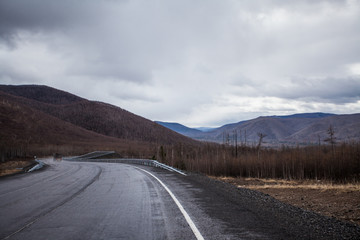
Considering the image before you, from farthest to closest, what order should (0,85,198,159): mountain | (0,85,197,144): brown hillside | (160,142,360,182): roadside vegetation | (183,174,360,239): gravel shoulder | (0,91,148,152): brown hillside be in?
(0,85,197,144): brown hillside
(0,85,198,159): mountain
(0,91,148,152): brown hillside
(160,142,360,182): roadside vegetation
(183,174,360,239): gravel shoulder

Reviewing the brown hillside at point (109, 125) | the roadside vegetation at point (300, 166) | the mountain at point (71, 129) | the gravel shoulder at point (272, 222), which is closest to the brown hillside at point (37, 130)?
the mountain at point (71, 129)

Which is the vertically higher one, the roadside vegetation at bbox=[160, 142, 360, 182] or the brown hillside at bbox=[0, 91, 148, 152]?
the brown hillside at bbox=[0, 91, 148, 152]

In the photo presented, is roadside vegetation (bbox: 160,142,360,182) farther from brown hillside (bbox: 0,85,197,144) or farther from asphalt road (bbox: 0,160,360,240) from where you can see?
brown hillside (bbox: 0,85,197,144)

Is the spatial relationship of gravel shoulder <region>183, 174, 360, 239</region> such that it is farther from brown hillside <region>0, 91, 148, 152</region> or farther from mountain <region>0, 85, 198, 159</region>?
brown hillside <region>0, 91, 148, 152</region>

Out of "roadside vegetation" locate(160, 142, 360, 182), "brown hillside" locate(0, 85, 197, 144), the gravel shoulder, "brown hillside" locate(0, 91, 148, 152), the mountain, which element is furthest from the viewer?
"brown hillside" locate(0, 85, 197, 144)

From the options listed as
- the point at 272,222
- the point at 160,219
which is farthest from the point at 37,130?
the point at 272,222

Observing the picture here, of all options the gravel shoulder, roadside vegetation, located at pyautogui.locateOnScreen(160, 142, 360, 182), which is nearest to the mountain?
roadside vegetation, located at pyautogui.locateOnScreen(160, 142, 360, 182)

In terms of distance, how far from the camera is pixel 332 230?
6.24 meters

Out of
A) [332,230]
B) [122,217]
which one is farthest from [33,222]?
[332,230]

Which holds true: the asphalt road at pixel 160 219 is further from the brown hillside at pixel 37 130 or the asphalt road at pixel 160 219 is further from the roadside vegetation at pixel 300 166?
the brown hillside at pixel 37 130

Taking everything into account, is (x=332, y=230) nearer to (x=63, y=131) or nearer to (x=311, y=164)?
(x=311, y=164)

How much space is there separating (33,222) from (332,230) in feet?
22.5

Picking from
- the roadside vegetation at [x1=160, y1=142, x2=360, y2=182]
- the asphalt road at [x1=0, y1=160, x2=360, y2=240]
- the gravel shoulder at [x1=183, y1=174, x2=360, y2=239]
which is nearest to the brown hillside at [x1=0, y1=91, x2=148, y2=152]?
the roadside vegetation at [x1=160, y1=142, x2=360, y2=182]

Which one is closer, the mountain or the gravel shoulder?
the gravel shoulder
